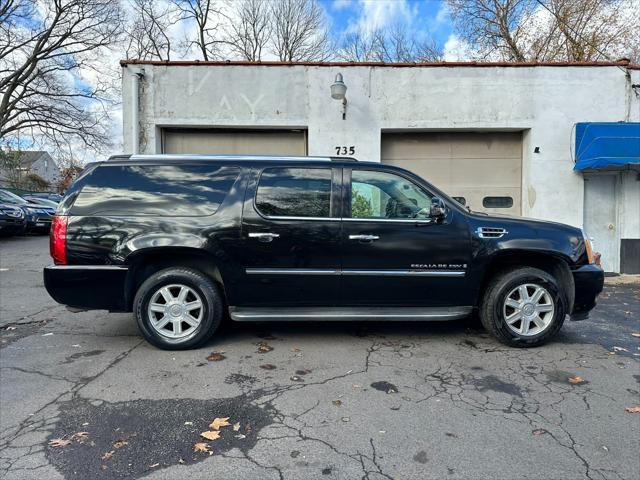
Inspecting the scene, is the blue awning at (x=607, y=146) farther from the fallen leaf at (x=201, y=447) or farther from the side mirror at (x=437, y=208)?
the fallen leaf at (x=201, y=447)

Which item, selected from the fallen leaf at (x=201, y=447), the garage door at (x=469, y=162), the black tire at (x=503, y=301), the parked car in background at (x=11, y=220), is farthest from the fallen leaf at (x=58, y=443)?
the parked car in background at (x=11, y=220)

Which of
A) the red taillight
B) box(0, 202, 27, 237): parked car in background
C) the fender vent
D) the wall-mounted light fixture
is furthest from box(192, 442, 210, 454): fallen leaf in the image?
box(0, 202, 27, 237): parked car in background

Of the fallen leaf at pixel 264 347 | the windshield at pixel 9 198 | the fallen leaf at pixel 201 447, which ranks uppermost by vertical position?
the windshield at pixel 9 198

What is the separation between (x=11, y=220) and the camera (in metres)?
14.6

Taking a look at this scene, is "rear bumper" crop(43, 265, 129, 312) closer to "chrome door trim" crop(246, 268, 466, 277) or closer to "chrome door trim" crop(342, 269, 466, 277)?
"chrome door trim" crop(246, 268, 466, 277)

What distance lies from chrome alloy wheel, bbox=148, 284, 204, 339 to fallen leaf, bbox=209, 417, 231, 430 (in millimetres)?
1513

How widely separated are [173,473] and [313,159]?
126 inches

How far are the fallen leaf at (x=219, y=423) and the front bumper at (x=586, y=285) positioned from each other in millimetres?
3721

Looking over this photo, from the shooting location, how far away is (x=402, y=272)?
444 cm

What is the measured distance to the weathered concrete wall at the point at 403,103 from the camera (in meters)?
9.04

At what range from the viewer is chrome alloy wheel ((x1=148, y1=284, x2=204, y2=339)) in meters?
4.40

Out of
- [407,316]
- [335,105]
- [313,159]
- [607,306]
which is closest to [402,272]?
[407,316]

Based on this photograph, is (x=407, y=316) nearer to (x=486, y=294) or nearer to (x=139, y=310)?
(x=486, y=294)

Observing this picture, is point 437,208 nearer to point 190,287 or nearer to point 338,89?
point 190,287
